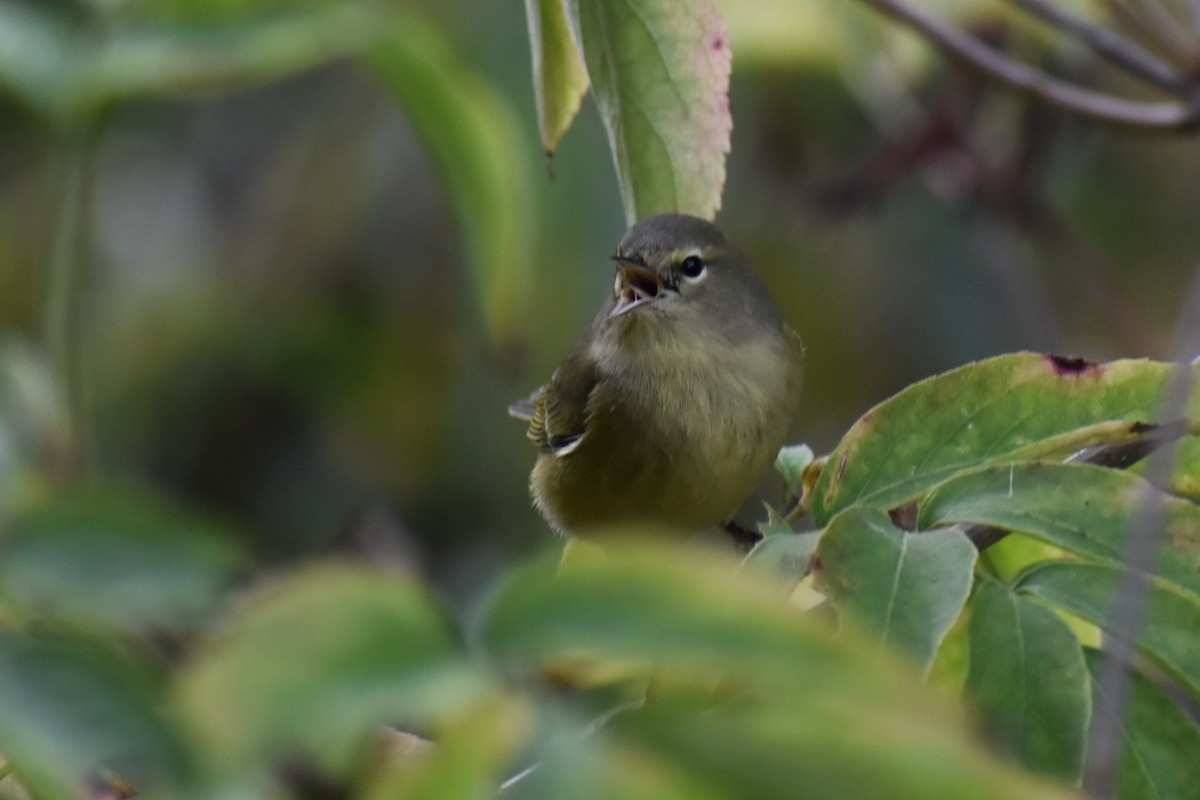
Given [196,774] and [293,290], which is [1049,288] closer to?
[293,290]

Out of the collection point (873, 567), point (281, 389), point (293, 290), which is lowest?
point (281, 389)

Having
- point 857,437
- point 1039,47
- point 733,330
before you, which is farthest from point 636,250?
point 1039,47

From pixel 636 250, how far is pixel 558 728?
216cm

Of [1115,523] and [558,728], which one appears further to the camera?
[1115,523]

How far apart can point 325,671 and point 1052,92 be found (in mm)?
2189

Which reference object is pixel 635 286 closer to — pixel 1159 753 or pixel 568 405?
pixel 568 405

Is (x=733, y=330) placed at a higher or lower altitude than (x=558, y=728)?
lower

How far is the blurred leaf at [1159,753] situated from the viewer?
1.27 meters

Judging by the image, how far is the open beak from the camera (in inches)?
113

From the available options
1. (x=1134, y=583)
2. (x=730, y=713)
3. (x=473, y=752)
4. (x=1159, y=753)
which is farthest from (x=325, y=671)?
(x=1159, y=753)

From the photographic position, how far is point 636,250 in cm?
285

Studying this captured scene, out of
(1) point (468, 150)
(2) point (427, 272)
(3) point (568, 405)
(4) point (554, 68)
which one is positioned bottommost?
(2) point (427, 272)

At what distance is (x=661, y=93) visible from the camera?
1.52 metres

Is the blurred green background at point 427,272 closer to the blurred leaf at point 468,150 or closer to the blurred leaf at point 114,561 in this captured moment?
the blurred leaf at point 468,150
